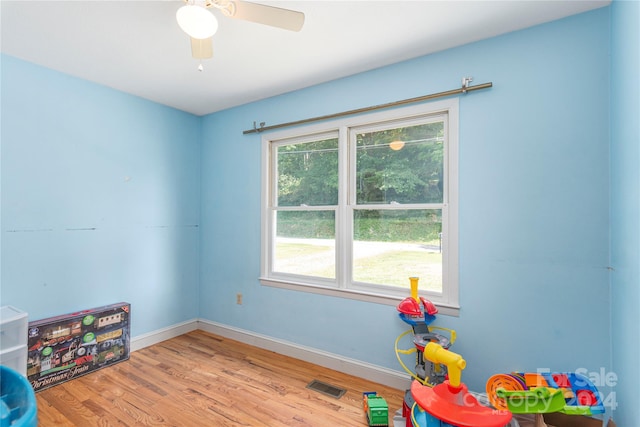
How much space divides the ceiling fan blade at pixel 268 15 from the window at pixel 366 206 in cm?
116

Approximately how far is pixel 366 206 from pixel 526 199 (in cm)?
113

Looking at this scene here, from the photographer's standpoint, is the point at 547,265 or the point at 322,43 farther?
the point at 322,43

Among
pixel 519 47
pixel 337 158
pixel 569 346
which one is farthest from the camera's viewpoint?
pixel 337 158

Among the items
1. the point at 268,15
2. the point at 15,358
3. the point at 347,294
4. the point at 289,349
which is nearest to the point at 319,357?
the point at 289,349

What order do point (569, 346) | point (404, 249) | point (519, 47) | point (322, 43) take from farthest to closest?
1. point (404, 249)
2. point (322, 43)
3. point (519, 47)
4. point (569, 346)

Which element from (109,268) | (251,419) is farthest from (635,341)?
(109,268)

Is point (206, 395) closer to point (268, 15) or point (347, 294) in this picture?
point (347, 294)

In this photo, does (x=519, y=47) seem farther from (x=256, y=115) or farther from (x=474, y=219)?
(x=256, y=115)

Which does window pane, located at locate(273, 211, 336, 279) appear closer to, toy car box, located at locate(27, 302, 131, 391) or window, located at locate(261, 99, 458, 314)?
window, located at locate(261, 99, 458, 314)

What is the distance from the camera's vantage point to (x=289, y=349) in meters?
2.90

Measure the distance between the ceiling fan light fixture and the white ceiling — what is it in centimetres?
54

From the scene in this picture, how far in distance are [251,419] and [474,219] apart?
201 centimetres

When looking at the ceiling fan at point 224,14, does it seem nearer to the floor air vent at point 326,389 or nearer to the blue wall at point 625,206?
the blue wall at point 625,206

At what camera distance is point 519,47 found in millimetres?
1993
